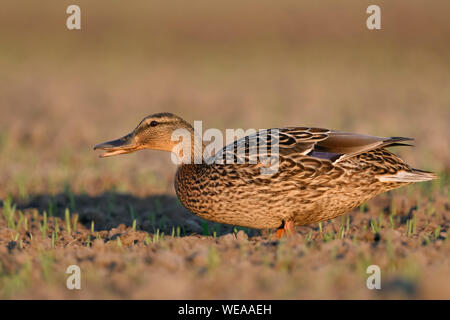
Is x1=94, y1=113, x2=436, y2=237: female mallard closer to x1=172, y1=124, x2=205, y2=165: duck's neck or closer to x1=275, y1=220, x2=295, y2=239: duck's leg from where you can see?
x1=275, y1=220, x2=295, y2=239: duck's leg

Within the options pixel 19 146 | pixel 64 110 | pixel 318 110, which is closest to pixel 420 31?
pixel 318 110

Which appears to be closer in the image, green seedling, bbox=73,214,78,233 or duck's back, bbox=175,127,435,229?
duck's back, bbox=175,127,435,229

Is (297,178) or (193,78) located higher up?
(193,78)

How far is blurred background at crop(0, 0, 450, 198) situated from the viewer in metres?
8.77

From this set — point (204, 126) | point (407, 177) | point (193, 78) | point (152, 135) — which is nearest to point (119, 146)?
point (152, 135)

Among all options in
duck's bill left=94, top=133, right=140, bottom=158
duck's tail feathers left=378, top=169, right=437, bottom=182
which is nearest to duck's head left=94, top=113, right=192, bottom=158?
duck's bill left=94, top=133, right=140, bottom=158

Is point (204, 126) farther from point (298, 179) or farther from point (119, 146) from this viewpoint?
point (298, 179)

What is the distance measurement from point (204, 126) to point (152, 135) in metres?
5.69

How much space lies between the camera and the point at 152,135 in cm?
536

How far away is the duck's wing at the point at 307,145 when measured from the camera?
15.2ft

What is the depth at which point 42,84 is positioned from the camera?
14812mm

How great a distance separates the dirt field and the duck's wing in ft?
2.24

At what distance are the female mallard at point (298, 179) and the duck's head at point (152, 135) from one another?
2.13 feet
